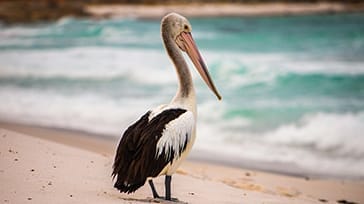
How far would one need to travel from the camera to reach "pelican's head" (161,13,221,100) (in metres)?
4.26

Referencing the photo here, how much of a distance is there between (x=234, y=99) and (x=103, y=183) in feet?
20.2

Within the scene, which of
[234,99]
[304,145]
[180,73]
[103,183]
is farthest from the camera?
[234,99]

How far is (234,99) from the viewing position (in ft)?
34.2

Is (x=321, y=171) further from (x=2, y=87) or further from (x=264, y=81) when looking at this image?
(x=2, y=87)

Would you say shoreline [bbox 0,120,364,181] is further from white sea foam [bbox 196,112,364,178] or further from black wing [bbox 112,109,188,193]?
black wing [bbox 112,109,188,193]

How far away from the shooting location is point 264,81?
12391mm

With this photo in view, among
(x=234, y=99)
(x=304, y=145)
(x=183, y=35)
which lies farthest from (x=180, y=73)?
(x=234, y=99)

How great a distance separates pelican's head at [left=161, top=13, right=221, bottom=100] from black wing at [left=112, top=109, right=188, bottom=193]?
19.1 inches

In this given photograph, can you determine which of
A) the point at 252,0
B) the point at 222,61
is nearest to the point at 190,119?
the point at 222,61

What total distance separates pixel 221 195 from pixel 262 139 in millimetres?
3357

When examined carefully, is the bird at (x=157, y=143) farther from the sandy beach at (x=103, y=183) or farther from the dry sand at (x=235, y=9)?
the dry sand at (x=235, y=9)

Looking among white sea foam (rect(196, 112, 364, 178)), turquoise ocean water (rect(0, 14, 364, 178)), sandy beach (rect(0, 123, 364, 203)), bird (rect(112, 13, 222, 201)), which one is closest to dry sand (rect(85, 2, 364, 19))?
turquoise ocean water (rect(0, 14, 364, 178))

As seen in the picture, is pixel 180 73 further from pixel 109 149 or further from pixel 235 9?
pixel 235 9

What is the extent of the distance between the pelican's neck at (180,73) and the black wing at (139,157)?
0.69 feet
